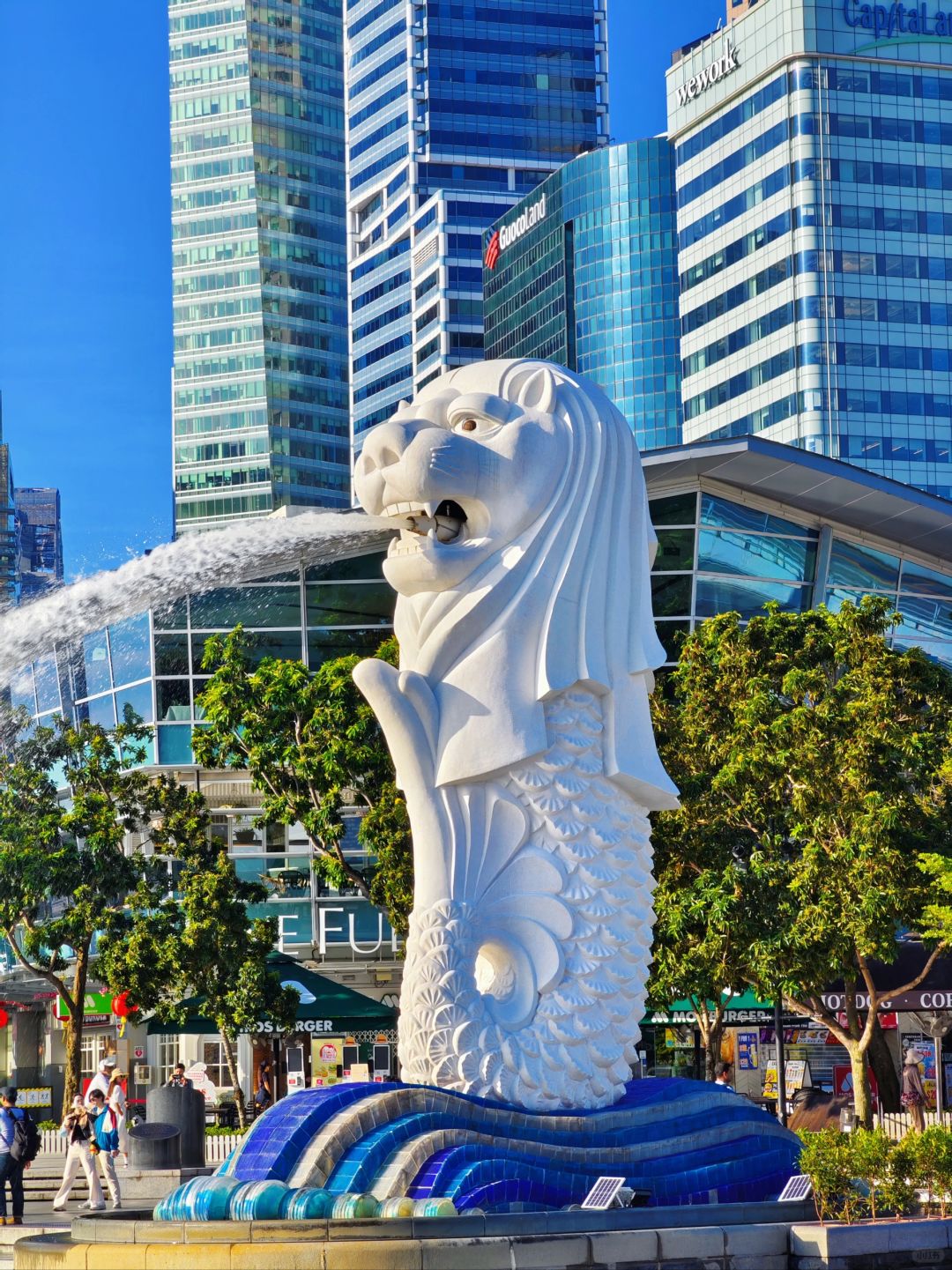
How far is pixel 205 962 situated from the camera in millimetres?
31344

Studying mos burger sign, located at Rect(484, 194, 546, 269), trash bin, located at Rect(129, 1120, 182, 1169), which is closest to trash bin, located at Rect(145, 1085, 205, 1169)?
trash bin, located at Rect(129, 1120, 182, 1169)

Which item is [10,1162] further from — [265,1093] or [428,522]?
[265,1093]

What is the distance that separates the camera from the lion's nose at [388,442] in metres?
16.9

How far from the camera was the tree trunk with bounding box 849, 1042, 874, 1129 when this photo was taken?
87.4 ft

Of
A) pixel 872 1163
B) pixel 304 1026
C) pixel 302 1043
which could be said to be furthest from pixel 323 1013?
pixel 872 1163

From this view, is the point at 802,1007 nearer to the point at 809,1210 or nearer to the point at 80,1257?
the point at 809,1210

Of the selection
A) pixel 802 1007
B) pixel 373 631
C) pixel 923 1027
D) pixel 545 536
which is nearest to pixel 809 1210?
pixel 545 536

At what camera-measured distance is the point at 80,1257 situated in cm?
1345

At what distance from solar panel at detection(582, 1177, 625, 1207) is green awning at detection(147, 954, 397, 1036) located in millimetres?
16000

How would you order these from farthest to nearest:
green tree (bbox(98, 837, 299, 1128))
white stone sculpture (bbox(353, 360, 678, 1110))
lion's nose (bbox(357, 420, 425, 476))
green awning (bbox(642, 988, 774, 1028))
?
green awning (bbox(642, 988, 774, 1028)) < green tree (bbox(98, 837, 299, 1128)) < lion's nose (bbox(357, 420, 425, 476)) < white stone sculpture (bbox(353, 360, 678, 1110))

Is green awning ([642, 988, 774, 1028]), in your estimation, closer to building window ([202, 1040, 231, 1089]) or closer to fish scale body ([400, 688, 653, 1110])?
building window ([202, 1040, 231, 1089])

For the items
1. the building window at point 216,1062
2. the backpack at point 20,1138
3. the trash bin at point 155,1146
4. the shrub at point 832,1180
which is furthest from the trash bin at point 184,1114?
the building window at point 216,1062

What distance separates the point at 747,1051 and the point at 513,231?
318ft

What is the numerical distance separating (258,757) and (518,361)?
15.7 metres
